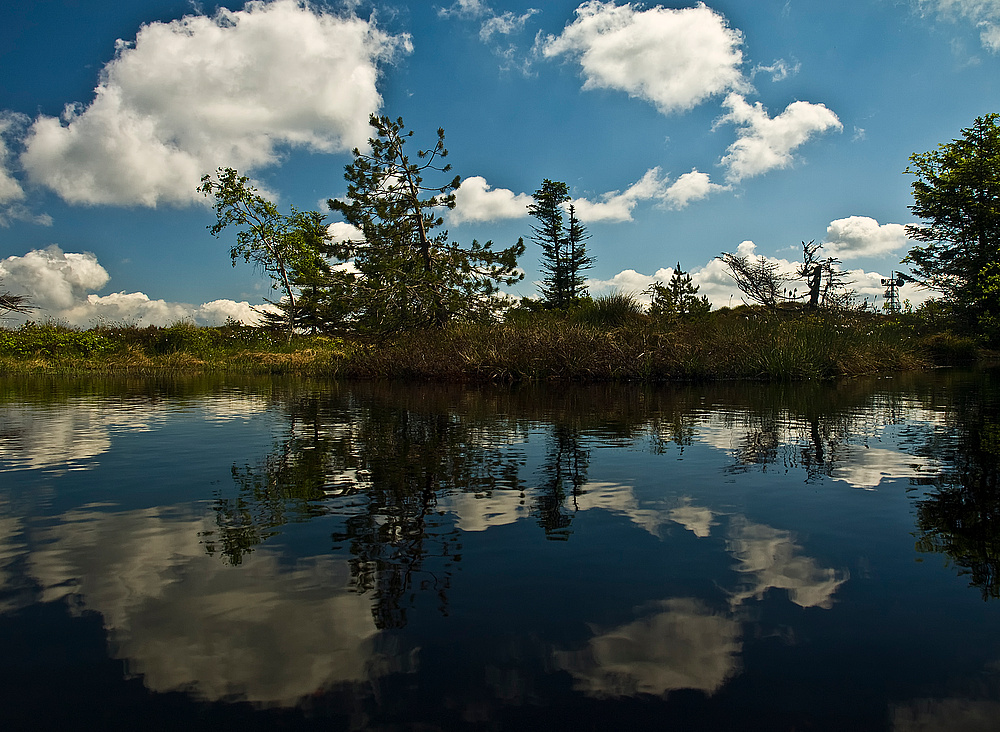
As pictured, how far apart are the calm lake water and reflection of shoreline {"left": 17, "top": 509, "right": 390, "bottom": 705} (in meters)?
0.01

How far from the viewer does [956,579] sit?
110 inches

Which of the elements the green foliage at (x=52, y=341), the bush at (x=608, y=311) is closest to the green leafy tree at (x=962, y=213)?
the bush at (x=608, y=311)

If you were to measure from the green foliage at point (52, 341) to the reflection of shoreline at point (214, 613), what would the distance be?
30498 millimetres

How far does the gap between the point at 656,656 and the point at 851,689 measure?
60cm

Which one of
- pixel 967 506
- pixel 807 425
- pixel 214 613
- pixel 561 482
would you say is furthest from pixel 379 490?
pixel 807 425

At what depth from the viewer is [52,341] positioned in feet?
93.3

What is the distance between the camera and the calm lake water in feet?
6.17

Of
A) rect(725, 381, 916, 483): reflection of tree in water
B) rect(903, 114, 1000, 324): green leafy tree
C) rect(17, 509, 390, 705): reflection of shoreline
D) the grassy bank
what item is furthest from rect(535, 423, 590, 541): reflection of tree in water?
rect(903, 114, 1000, 324): green leafy tree

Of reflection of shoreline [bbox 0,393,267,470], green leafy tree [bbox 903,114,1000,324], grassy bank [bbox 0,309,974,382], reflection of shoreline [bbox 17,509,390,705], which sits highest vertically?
green leafy tree [bbox 903,114,1000,324]

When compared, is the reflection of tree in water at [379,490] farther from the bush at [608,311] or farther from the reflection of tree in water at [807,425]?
the bush at [608,311]

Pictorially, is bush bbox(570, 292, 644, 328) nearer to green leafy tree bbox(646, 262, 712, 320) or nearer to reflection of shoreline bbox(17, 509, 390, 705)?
green leafy tree bbox(646, 262, 712, 320)

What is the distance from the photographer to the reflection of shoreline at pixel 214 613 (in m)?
2.04

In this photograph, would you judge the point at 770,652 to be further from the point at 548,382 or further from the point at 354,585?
the point at 548,382

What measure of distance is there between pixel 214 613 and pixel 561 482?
285 cm
